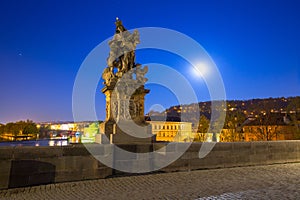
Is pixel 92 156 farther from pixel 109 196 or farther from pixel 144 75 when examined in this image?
pixel 144 75

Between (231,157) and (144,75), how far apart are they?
13.6ft

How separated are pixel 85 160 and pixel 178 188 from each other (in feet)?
8.12

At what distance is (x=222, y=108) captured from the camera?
49250 millimetres

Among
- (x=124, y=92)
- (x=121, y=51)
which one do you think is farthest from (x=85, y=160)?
(x=121, y=51)

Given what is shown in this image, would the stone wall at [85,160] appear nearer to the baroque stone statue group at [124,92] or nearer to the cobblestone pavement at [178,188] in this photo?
the cobblestone pavement at [178,188]

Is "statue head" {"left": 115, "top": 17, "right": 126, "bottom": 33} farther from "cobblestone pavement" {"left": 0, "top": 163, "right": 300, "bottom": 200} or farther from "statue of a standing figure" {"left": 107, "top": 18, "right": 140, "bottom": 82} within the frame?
"cobblestone pavement" {"left": 0, "top": 163, "right": 300, "bottom": 200}

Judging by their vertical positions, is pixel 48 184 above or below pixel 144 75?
below

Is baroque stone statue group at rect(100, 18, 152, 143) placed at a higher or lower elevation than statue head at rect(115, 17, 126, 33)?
lower

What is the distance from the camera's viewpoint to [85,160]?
20.6 ft

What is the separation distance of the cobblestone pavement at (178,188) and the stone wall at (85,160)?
9.6 inches

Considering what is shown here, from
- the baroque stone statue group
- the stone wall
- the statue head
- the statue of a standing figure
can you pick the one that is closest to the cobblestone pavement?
the stone wall

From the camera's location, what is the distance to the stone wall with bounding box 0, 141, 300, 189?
5.45 metres

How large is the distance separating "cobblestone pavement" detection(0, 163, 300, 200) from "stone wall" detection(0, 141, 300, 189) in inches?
9.6

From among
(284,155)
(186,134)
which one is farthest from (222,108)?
(284,155)
